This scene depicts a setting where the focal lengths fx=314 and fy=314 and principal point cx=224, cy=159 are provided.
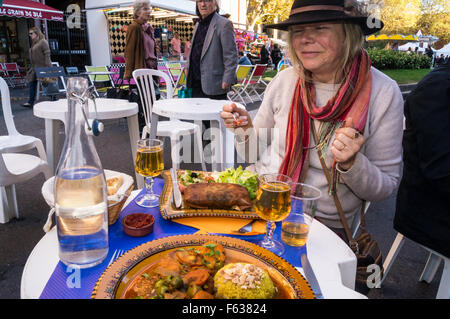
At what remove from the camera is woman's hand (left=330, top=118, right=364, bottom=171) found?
128 centimetres

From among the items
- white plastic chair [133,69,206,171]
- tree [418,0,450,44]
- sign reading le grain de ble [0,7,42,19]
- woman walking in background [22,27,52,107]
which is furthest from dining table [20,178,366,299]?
tree [418,0,450,44]

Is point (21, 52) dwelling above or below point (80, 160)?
above

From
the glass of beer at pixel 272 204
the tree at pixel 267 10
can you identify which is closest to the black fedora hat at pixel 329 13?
the glass of beer at pixel 272 204

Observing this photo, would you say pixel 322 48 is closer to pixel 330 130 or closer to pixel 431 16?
pixel 330 130

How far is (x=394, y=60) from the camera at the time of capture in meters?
24.8

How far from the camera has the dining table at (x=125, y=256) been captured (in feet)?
2.76

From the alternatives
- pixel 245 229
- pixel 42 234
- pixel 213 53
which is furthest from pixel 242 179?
pixel 213 53

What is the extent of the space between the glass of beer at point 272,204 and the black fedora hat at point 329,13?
953 mm

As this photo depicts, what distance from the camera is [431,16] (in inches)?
1676

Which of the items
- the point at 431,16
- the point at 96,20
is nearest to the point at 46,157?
the point at 96,20

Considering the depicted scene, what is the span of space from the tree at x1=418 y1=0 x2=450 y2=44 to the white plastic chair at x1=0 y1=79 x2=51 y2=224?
48.5m
